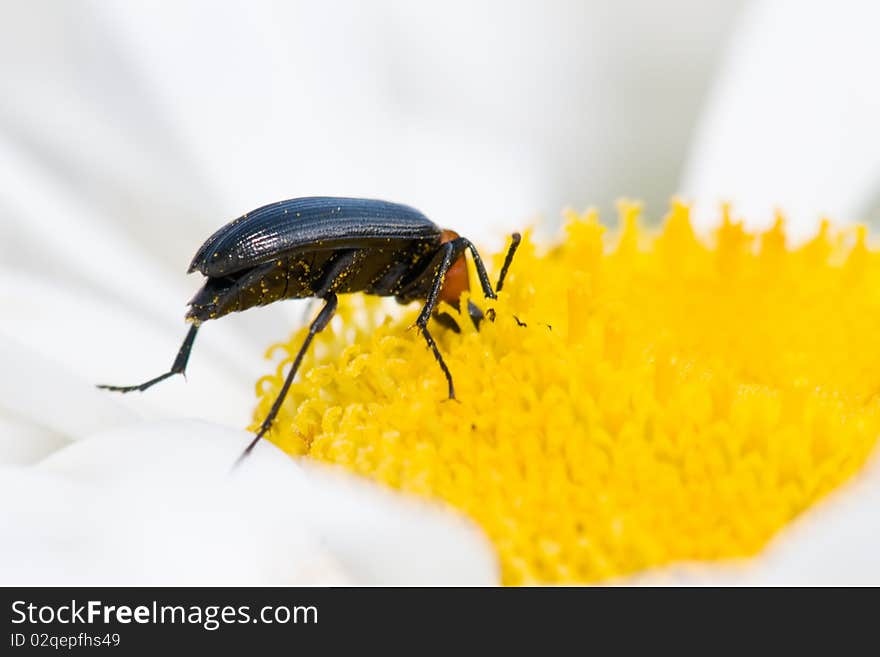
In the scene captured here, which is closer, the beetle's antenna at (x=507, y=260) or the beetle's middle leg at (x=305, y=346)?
the beetle's middle leg at (x=305, y=346)

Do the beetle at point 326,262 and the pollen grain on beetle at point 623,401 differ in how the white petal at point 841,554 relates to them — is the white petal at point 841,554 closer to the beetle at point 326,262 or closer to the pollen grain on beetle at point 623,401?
the pollen grain on beetle at point 623,401

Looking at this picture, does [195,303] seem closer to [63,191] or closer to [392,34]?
[63,191]

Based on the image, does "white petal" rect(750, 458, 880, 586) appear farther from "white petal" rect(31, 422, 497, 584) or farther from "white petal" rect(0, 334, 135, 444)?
"white petal" rect(0, 334, 135, 444)

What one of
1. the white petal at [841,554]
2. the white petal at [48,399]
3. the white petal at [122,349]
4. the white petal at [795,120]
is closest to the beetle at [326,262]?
the white petal at [48,399]

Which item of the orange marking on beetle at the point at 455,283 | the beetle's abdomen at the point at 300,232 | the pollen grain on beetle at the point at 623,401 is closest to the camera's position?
the pollen grain on beetle at the point at 623,401

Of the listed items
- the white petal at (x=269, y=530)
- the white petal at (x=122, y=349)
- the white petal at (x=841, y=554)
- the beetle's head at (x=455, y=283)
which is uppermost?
the white petal at (x=841, y=554)

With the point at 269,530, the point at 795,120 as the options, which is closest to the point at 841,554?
the point at 269,530

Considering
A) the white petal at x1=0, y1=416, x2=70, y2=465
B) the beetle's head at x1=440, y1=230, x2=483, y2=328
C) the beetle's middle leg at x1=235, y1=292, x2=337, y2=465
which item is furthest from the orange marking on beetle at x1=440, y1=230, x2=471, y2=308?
the white petal at x1=0, y1=416, x2=70, y2=465
